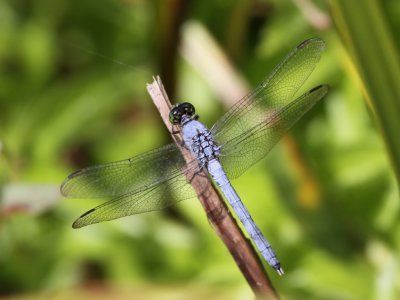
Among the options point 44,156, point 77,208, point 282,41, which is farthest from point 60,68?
point 282,41

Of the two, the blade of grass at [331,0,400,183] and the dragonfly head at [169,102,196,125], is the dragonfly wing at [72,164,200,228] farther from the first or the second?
the blade of grass at [331,0,400,183]

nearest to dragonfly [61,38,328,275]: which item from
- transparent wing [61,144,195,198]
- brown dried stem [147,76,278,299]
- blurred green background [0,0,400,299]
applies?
transparent wing [61,144,195,198]

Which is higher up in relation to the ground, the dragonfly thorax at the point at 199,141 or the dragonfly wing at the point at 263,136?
the dragonfly thorax at the point at 199,141

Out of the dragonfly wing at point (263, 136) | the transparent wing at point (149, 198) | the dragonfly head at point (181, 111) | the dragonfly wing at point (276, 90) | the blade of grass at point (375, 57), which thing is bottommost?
the blade of grass at point (375, 57)

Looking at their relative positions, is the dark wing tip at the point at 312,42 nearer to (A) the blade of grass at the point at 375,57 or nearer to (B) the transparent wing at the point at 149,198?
(A) the blade of grass at the point at 375,57

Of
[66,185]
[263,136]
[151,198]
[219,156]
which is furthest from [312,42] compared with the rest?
[66,185]

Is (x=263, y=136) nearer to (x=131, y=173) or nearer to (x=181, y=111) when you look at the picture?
(x=181, y=111)

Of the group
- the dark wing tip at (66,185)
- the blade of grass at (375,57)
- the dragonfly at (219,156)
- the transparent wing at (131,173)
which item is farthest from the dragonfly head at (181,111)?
the blade of grass at (375,57)
